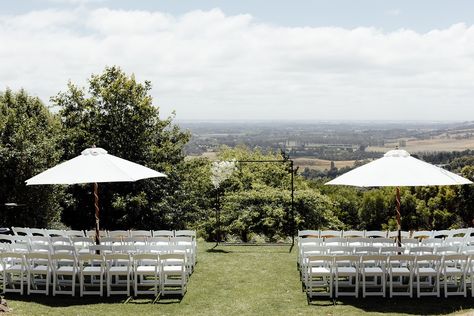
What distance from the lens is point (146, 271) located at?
1038cm

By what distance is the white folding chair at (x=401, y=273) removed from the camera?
1009cm

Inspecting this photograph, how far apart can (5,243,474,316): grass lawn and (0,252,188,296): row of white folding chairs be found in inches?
10.7

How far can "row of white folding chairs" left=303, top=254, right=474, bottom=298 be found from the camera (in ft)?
33.2

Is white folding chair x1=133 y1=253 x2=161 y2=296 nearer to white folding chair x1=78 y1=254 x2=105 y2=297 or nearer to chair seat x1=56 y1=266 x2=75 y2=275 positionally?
white folding chair x1=78 y1=254 x2=105 y2=297

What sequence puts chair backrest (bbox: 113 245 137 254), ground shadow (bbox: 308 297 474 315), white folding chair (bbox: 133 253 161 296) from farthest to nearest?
1. chair backrest (bbox: 113 245 137 254)
2. white folding chair (bbox: 133 253 161 296)
3. ground shadow (bbox: 308 297 474 315)

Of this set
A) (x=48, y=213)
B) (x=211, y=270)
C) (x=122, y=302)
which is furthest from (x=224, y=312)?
(x=48, y=213)

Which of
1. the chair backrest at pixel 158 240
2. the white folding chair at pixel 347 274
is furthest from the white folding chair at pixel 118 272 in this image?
the white folding chair at pixel 347 274

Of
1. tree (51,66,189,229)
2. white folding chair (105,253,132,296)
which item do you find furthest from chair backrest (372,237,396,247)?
tree (51,66,189,229)

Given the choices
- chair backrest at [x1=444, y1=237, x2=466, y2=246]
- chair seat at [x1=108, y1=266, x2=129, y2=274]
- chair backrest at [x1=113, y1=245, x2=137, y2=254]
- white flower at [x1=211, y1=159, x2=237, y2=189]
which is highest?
white flower at [x1=211, y1=159, x2=237, y2=189]

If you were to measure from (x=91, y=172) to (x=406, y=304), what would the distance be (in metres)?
7.16

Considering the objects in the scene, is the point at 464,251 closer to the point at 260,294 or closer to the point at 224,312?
the point at 260,294

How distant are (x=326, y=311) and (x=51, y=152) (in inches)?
501

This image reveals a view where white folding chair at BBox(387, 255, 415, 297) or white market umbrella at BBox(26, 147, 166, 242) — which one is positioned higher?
white market umbrella at BBox(26, 147, 166, 242)

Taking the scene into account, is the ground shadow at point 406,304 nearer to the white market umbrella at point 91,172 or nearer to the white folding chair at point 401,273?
the white folding chair at point 401,273
